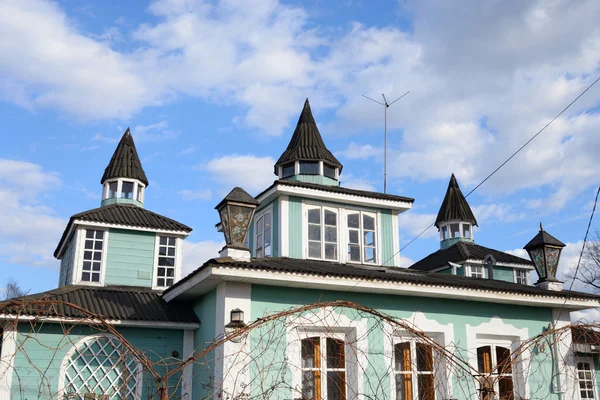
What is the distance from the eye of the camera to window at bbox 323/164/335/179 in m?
16.2

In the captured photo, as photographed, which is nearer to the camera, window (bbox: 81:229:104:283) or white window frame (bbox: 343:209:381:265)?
white window frame (bbox: 343:209:381:265)

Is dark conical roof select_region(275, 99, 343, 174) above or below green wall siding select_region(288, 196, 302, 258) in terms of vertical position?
above

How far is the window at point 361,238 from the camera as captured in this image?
14414mm

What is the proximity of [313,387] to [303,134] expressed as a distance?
333 inches

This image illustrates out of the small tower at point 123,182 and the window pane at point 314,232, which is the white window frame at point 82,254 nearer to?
the small tower at point 123,182

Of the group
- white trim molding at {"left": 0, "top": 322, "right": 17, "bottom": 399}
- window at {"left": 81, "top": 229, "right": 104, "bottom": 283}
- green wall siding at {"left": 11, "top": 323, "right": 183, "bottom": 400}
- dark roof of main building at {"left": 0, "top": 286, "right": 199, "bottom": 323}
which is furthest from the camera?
window at {"left": 81, "top": 229, "right": 104, "bottom": 283}

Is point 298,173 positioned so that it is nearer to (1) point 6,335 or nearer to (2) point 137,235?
(2) point 137,235

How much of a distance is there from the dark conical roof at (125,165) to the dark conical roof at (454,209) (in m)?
17.3

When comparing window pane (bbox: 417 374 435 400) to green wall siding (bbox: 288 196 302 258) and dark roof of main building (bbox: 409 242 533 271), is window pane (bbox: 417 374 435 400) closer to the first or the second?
green wall siding (bbox: 288 196 302 258)

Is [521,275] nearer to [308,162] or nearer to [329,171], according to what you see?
[329,171]

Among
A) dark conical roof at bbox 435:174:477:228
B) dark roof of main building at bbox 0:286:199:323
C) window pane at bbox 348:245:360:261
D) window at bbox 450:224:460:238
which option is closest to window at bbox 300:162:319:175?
window pane at bbox 348:245:360:261

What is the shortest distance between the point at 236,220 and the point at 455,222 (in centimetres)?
2329

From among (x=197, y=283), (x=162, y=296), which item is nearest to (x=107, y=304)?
(x=162, y=296)

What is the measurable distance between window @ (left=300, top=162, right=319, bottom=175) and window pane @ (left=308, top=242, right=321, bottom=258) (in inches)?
102
